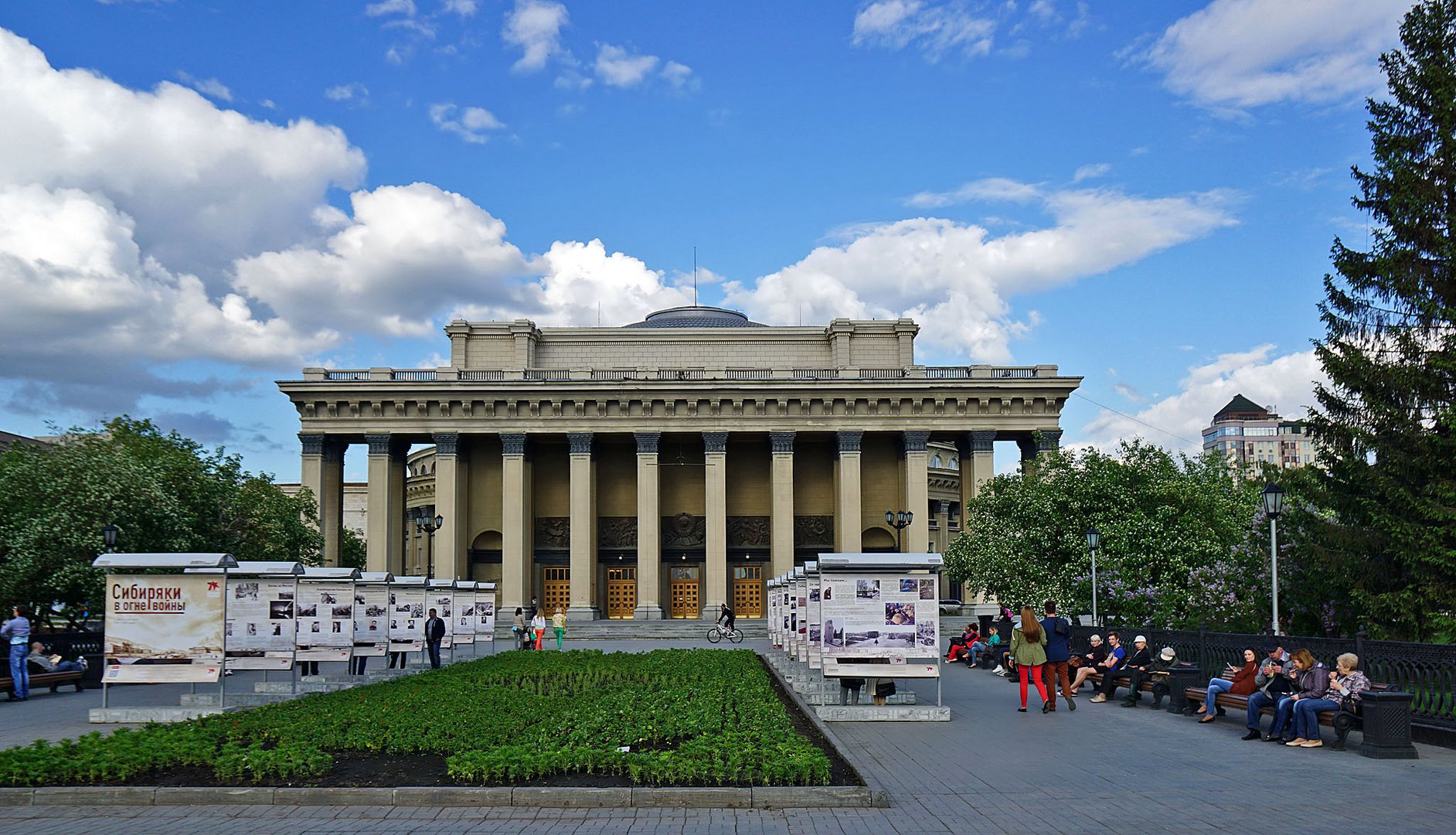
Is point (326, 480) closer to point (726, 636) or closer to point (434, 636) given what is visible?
point (726, 636)

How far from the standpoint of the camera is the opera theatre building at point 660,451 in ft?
190

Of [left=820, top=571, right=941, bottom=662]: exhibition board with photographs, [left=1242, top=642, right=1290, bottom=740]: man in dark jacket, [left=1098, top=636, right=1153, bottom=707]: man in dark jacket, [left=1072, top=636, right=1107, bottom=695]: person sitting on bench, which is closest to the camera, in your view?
[left=1242, top=642, right=1290, bottom=740]: man in dark jacket

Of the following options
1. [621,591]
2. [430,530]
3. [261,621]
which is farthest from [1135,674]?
[621,591]

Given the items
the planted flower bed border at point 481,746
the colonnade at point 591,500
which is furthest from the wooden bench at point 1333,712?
the colonnade at point 591,500

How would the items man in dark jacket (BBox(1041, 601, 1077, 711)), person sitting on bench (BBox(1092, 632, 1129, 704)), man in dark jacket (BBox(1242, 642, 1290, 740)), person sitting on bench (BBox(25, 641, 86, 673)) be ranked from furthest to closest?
person sitting on bench (BBox(25, 641, 86, 673))
person sitting on bench (BBox(1092, 632, 1129, 704))
man in dark jacket (BBox(1041, 601, 1077, 711))
man in dark jacket (BBox(1242, 642, 1290, 740))

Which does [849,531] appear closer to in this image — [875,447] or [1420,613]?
[875,447]

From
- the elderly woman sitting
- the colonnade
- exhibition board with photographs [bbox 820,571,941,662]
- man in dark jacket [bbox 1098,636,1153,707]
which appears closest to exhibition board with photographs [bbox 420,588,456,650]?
exhibition board with photographs [bbox 820,571,941,662]


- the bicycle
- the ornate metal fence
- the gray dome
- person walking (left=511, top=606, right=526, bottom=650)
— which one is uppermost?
the gray dome

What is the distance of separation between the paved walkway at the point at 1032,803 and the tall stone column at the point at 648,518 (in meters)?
42.9

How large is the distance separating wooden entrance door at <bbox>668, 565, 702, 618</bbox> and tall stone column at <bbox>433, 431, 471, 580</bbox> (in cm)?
1093

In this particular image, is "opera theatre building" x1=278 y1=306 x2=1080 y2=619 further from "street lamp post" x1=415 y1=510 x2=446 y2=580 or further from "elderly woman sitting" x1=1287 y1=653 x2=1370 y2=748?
"elderly woman sitting" x1=1287 y1=653 x2=1370 y2=748

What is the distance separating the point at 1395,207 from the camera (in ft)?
64.8

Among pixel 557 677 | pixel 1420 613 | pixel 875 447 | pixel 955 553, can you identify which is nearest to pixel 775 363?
pixel 875 447

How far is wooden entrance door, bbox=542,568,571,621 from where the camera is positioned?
60750 millimetres
